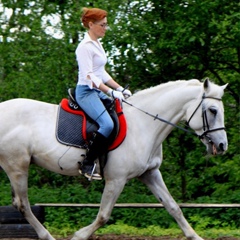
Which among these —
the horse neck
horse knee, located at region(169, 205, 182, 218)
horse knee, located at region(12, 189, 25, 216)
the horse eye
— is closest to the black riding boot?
the horse neck

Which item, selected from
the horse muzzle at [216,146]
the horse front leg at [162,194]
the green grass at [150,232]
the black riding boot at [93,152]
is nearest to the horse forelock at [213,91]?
the horse muzzle at [216,146]

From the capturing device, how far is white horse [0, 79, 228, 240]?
347 inches

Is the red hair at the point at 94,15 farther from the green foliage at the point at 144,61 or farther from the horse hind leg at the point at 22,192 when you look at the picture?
the green foliage at the point at 144,61

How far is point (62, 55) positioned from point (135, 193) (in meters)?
2.59

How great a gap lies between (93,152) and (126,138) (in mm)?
404

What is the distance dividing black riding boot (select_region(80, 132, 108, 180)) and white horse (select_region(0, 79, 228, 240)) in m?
0.11

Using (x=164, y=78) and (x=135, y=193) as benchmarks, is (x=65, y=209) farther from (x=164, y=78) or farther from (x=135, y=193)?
(x=164, y=78)

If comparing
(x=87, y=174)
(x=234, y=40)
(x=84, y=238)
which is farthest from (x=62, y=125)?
(x=234, y=40)

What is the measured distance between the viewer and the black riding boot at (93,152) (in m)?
8.69

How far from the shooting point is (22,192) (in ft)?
30.0

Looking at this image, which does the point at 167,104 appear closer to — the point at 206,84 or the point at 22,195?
the point at 206,84

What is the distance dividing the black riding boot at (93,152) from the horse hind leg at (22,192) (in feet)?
2.35

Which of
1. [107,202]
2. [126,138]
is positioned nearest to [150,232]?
[107,202]

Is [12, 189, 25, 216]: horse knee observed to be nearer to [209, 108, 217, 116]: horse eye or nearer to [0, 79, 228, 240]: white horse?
[0, 79, 228, 240]: white horse
